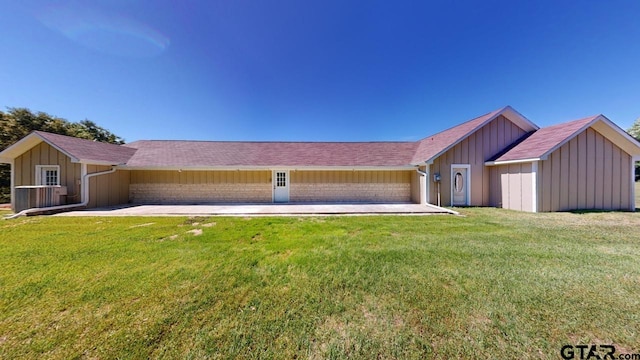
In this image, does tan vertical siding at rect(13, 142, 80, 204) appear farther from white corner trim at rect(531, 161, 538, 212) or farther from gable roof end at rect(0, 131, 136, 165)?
white corner trim at rect(531, 161, 538, 212)

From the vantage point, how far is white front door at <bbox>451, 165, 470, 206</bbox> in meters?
11.0

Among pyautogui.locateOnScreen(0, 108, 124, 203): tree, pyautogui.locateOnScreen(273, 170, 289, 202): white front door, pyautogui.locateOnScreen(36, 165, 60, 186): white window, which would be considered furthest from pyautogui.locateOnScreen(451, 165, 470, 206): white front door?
pyautogui.locateOnScreen(0, 108, 124, 203): tree

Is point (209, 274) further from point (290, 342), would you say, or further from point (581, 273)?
point (581, 273)

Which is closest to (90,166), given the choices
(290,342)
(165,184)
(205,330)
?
(165,184)

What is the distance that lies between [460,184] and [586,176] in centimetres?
455

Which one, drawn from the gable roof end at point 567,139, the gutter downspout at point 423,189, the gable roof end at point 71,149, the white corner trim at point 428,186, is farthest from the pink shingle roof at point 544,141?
the gable roof end at point 71,149

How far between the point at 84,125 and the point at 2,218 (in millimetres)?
23901

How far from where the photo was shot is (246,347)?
2.09 metres

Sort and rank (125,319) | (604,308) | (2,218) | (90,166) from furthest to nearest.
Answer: (90,166)
(2,218)
(604,308)
(125,319)

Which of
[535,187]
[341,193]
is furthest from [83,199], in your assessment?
[535,187]

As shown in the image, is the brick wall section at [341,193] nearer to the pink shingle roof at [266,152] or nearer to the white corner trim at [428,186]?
the pink shingle roof at [266,152]

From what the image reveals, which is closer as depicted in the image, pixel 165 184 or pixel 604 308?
pixel 604 308

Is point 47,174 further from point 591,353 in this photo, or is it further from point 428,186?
point 428,186

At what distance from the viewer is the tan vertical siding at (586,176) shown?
29.4 ft
